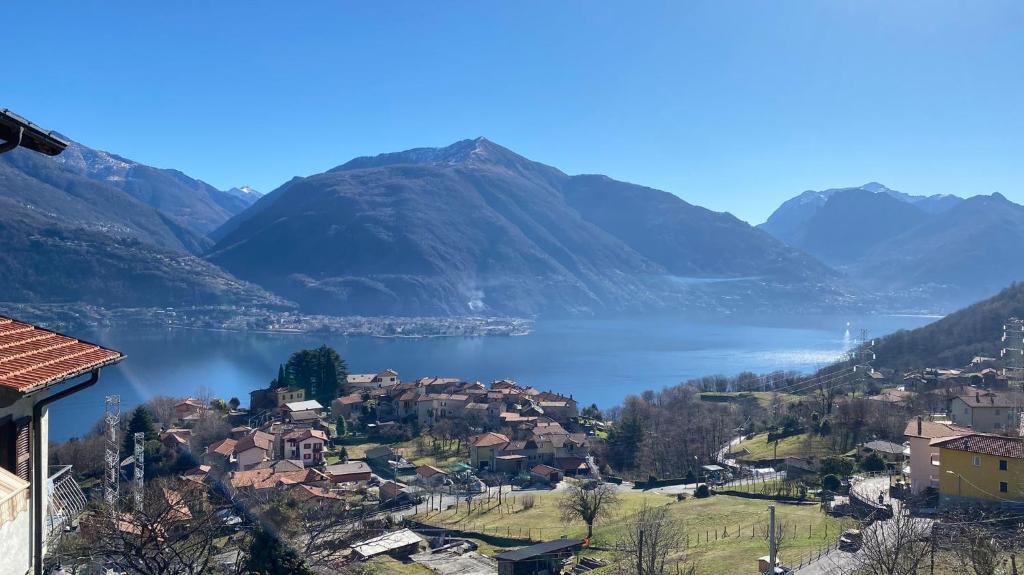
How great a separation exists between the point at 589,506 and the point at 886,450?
1048 centimetres

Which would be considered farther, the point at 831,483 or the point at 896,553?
the point at 831,483

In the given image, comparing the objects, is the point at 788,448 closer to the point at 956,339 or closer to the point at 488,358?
the point at 956,339

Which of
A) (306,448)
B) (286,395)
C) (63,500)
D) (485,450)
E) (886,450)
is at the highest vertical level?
(63,500)

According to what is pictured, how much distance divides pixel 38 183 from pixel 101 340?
124m

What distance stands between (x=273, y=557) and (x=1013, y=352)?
44022 mm

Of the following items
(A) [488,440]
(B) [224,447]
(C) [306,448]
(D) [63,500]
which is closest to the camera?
(D) [63,500]

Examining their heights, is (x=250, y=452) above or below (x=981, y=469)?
below

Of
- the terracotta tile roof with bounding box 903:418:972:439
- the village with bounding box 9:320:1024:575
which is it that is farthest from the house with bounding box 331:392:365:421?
the terracotta tile roof with bounding box 903:418:972:439

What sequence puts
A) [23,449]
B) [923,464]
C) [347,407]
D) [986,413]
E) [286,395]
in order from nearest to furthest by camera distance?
[23,449] → [923,464] → [986,413] → [347,407] → [286,395]

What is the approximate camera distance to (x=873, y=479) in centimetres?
2081

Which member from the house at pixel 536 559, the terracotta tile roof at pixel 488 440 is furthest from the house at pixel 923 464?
the terracotta tile roof at pixel 488 440

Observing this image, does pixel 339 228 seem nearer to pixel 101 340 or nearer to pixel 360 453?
→ pixel 101 340

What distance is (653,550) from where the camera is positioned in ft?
44.7

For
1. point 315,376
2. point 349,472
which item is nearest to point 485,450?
point 349,472
